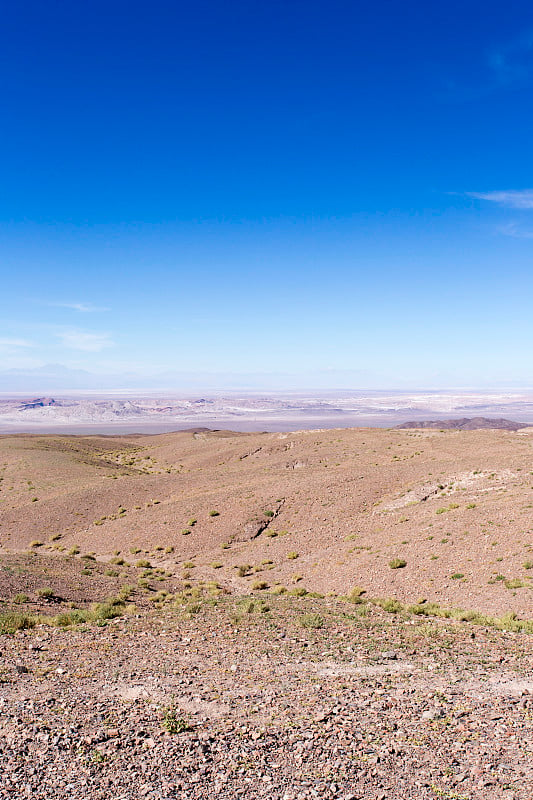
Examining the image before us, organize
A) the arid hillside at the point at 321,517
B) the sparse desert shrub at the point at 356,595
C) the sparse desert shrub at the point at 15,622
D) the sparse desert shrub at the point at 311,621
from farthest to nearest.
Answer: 1. the arid hillside at the point at 321,517
2. the sparse desert shrub at the point at 356,595
3. the sparse desert shrub at the point at 311,621
4. the sparse desert shrub at the point at 15,622

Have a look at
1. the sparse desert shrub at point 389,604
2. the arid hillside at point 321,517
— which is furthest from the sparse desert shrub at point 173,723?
the arid hillside at point 321,517

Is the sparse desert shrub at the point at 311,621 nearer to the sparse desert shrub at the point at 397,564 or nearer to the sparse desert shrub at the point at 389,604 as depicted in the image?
the sparse desert shrub at the point at 389,604

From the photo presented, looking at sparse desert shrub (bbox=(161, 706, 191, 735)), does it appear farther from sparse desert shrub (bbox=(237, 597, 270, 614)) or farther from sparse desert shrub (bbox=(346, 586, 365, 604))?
sparse desert shrub (bbox=(346, 586, 365, 604))

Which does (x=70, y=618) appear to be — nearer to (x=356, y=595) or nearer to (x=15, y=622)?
(x=15, y=622)

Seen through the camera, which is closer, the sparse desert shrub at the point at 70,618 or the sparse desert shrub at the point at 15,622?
the sparse desert shrub at the point at 15,622

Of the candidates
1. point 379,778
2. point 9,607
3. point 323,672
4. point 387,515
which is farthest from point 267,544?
point 379,778

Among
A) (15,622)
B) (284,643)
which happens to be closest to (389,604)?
(284,643)
